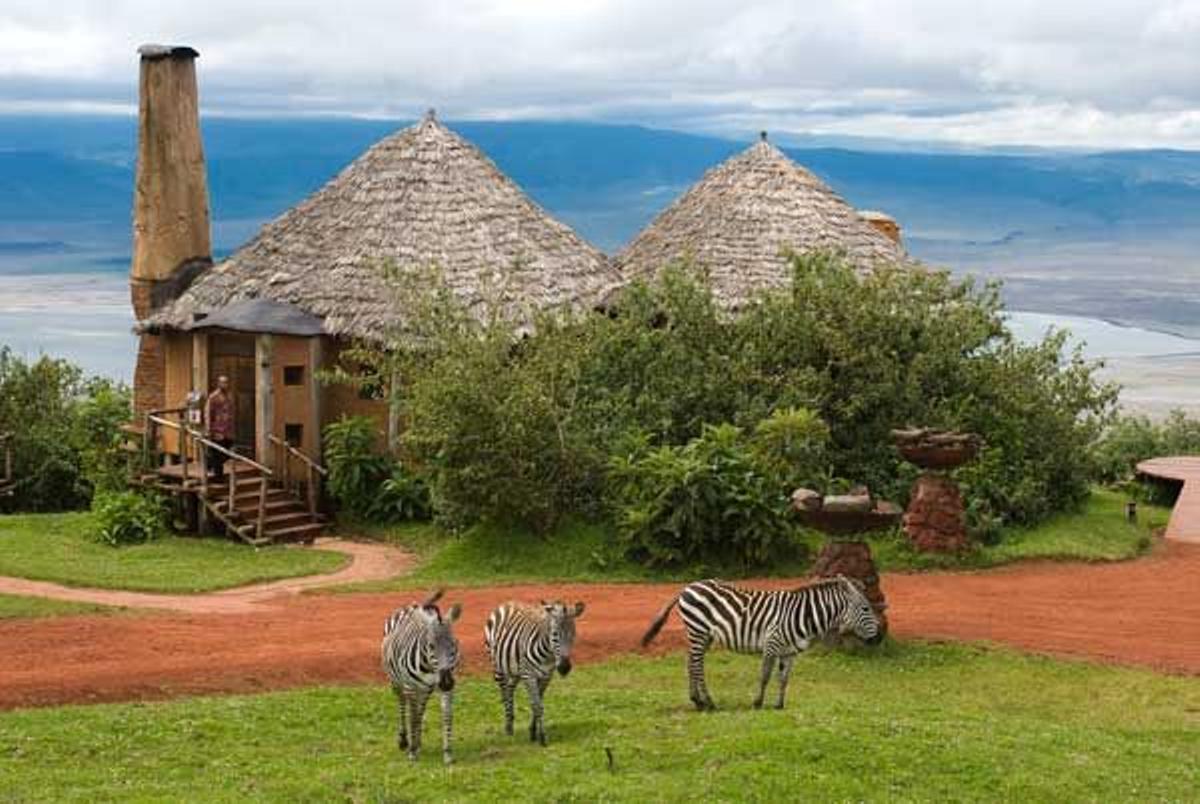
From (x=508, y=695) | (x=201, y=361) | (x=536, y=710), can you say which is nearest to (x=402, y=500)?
(x=201, y=361)

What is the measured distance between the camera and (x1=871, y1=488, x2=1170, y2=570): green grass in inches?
1052

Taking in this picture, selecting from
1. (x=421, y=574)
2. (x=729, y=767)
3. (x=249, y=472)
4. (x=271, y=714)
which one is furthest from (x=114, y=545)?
(x=729, y=767)

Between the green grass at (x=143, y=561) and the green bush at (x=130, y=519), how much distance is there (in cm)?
27

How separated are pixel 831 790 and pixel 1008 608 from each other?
382 inches

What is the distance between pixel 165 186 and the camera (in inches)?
1373

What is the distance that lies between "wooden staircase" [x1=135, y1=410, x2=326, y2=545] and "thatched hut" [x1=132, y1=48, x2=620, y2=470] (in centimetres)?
54

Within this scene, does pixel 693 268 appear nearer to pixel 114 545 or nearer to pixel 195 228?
pixel 195 228

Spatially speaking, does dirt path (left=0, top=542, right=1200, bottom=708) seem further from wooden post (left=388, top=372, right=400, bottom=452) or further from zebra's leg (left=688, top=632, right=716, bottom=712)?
wooden post (left=388, top=372, right=400, bottom=452)

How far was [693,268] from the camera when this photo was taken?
114ft

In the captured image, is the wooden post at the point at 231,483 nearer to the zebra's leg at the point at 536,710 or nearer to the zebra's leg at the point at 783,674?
the zebra's leg at the point at 783,674

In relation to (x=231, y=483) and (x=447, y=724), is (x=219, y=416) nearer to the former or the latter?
(x=231, y=483)

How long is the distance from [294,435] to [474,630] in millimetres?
11466

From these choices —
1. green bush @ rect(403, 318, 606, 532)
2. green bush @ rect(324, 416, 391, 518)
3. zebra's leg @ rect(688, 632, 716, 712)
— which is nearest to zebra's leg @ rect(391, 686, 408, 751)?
zebra's leg @ rect(688, 632, 716, 712)

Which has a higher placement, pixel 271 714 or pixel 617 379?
pixel 617 379
